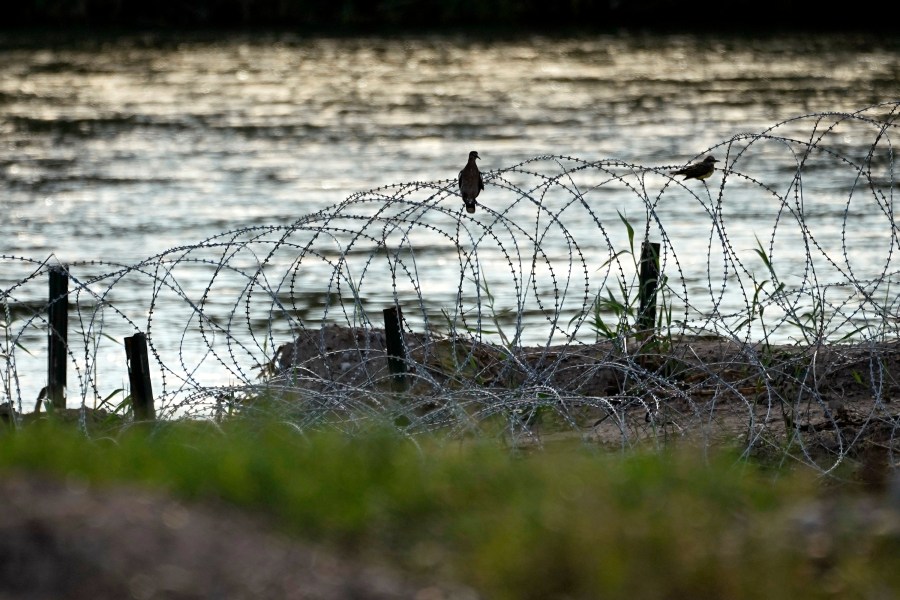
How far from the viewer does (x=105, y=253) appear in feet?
41.2

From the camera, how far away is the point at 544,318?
994 centimetres

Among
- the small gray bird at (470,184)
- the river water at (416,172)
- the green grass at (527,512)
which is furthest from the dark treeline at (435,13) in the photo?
the green grass at (527,512)

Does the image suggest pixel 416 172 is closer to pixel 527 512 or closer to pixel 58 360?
pixel 58 360

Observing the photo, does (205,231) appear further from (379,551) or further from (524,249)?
(379,551)

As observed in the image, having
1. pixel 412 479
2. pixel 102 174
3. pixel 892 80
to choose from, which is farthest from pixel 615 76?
pixel 412 479

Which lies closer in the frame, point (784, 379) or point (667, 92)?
point (784, 379)

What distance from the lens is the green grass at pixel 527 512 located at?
3.24 meters

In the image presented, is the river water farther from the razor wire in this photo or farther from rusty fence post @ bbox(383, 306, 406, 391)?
rusty fence post @ bbox(383, 306, 406, 391)

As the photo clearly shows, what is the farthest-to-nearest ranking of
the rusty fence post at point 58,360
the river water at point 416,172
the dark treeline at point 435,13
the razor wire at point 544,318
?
the dark treeline at point 435,13 → the river water at point 416,172 → the rusty fence post at point 58,360 → the razor wire at point 544,318

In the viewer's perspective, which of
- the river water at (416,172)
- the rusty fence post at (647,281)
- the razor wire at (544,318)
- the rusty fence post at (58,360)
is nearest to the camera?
the razor wire at (544,318)

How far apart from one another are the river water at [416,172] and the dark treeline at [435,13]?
9.23 feet

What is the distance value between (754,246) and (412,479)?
8.45 metres

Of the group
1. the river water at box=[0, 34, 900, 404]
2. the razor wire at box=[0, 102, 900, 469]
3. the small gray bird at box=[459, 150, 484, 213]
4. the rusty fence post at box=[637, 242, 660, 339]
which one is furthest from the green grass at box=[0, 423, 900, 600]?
the rusty fence post at box=[637, 242, 660, 339]

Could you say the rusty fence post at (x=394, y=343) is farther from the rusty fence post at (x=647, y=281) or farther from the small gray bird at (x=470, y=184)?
the rusty fence post at (x=647, y=281)
